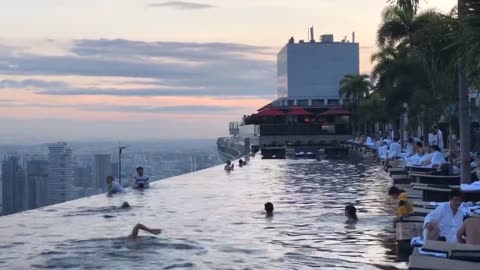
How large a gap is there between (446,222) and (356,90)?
61488 millimetres

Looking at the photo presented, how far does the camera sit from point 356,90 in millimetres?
70562

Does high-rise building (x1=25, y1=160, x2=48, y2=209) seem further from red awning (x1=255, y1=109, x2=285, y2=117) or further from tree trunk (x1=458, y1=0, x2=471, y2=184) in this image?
Answer: red awning (x1=255, y1=109, x2=285, y2=117)

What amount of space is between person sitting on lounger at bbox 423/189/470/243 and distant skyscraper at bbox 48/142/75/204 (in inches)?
778

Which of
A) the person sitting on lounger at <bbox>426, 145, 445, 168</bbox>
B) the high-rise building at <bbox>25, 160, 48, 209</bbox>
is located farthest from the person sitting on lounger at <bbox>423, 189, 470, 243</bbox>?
the high-rise building at <bbox>25, 160, 48, 209</bbox>

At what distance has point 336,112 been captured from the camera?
57.4 meters

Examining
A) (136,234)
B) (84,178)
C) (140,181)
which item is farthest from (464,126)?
(84,178)

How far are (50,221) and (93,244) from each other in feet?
14.1

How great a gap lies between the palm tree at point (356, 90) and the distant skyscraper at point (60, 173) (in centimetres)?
3624

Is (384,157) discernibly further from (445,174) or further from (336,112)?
(336,112)

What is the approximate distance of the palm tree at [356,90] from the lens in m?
69.8

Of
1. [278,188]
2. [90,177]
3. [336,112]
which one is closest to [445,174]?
[278,188]

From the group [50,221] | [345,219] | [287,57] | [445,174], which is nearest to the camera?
[345,219]

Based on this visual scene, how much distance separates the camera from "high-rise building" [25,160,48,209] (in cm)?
2769

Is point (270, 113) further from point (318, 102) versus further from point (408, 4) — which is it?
point (408, 4)
